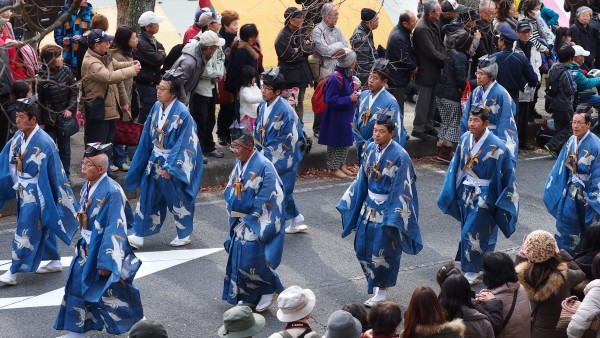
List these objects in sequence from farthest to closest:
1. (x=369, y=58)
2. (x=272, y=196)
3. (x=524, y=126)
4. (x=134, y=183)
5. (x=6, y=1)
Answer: (x=524, y=126), (x=369, y=58), (x=6, y=1), (x=134, y=183), (x=272, y=196)

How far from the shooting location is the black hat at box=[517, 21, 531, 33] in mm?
14852

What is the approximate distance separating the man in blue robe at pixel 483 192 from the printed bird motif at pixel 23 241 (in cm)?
399

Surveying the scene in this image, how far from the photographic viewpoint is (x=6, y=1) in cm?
1247

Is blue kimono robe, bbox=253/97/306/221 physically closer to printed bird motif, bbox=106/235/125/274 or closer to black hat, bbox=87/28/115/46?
black hat, bbox=87/28/115/46

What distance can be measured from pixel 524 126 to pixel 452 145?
1596 millimetres

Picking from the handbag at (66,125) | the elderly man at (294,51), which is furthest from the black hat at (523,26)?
the handbag at (66,125)

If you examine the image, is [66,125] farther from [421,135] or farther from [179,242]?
[421,135]

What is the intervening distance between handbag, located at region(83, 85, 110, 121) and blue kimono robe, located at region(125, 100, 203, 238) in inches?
62.1

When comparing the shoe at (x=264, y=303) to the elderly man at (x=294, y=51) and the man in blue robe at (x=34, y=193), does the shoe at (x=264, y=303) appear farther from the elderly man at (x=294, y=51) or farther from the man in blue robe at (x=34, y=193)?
the elderly man at (x=294, y=51)

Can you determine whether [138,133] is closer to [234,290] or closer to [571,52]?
[234,290]

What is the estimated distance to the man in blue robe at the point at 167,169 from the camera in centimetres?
1076

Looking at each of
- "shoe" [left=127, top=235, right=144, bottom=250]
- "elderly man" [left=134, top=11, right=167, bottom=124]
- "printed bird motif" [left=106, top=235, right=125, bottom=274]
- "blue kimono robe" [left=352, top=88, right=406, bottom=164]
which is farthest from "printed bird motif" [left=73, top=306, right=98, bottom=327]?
"elderly man" [left=134, top=11, right=167, bottom=124]

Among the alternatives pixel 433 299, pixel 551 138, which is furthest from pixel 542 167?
pixel 433 299

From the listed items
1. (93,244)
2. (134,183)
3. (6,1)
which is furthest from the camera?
(6,1)
